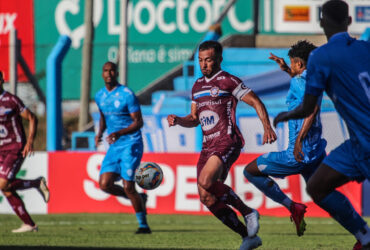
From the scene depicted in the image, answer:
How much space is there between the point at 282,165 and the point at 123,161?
115 inches

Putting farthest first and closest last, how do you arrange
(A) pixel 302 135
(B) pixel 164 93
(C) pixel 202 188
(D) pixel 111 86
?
(B) pixel 164 93, (D) pixel 111 86, (A) pixel 302 135, (C) pixel 202 188

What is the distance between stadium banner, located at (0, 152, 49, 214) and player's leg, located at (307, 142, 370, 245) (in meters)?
8.45

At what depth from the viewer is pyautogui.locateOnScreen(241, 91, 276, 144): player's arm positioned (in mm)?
7672

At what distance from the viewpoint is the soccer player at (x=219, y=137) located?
7.93 m

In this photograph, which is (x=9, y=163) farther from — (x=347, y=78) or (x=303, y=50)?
(x=347, y=78)

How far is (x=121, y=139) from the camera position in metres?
11.3

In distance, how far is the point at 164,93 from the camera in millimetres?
18422

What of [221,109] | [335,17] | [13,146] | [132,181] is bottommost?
[132,181]

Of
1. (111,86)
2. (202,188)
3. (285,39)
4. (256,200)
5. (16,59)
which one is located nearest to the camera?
(202,188)

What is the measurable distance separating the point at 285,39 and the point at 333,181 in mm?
15359

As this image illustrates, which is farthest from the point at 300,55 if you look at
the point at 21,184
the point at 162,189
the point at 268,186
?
the point at 162,189

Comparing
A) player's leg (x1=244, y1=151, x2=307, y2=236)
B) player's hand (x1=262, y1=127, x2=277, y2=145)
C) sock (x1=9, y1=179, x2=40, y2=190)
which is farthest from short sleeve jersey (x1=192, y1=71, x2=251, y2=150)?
sock (x1=9, y1=179, x2=40, y2=190)

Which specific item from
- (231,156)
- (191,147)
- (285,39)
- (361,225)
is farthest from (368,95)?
(285,39)

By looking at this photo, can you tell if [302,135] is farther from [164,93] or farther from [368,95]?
[164,93]
